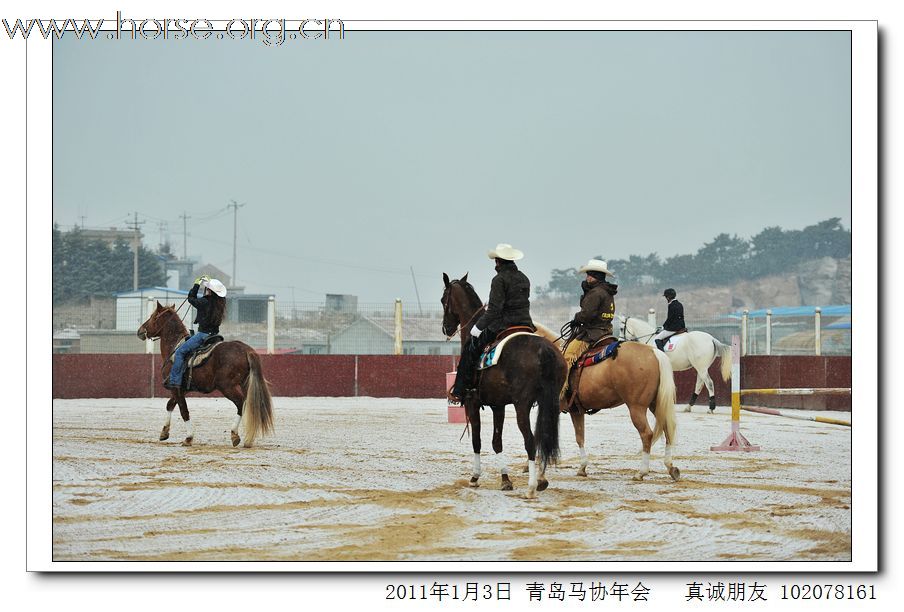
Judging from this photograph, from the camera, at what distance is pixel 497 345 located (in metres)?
10.4

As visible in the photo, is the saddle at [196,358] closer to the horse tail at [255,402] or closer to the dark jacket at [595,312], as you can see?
the horse tail at [255,402]

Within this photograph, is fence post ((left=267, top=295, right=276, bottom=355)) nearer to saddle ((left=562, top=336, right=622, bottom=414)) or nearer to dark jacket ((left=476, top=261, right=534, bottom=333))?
saddle ((left=562, top=336, right=622, bottom=414))

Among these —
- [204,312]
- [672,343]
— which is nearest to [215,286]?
[204,312]

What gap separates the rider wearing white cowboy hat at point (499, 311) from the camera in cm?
1031

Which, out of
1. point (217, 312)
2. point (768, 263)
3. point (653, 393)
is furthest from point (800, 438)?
point (768, 263)

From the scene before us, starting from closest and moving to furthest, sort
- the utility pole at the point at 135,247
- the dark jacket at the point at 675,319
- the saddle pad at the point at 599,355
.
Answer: the saddle pad at the point at 599,355, the dark jacket at the point at 675,319, the utility pole at the point at 135,247

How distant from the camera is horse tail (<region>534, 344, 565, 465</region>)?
32.6 ft

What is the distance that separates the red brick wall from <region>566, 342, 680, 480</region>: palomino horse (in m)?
12.2

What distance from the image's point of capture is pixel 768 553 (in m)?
7.85

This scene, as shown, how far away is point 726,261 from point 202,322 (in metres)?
43.5

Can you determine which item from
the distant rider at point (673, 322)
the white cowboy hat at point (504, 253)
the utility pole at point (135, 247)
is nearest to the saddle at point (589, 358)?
the white cowboy hat at point (504, 253)

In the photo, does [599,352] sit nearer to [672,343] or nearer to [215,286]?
[215,286]

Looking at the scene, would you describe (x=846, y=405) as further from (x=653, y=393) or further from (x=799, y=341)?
(x=653, y=393)

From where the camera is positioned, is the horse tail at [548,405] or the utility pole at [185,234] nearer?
the horse tail at [548,405]
